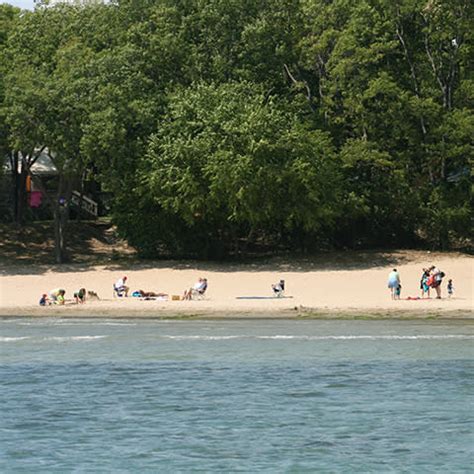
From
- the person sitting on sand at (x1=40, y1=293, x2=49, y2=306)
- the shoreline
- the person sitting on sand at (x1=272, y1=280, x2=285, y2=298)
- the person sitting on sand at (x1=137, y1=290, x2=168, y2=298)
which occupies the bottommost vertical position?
the shoreline

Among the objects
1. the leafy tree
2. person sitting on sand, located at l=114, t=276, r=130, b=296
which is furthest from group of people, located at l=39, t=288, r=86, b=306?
the leafy tree

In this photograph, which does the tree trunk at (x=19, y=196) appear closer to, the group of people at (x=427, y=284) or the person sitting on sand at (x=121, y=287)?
the person sitting on sand at (x=121, y=287)

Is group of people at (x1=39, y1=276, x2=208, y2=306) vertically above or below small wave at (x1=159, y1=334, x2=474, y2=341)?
above

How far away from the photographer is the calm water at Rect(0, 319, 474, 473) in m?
21.0

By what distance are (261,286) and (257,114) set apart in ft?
26.3

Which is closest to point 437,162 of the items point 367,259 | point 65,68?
point 367,259

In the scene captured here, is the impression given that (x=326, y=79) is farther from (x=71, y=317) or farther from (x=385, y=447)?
(x=385, y=447)

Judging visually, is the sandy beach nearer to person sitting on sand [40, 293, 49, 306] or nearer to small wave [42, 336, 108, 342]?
person sitting on sand [40, 293, 49, 306]

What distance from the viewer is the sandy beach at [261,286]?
41.8m

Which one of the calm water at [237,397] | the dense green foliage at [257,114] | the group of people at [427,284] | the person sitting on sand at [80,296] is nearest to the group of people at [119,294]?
the person sitting on sand at [80,296]

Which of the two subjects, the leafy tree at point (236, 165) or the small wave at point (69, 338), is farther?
the leafy tree at point (236, 165)

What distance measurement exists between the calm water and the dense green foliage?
12.0 metres

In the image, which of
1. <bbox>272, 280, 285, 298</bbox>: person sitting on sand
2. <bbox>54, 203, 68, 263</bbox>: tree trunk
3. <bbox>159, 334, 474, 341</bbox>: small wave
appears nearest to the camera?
<bbox>159, 334, 474, 341</bbox>: small wave

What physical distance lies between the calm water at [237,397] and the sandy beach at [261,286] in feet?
4.42
